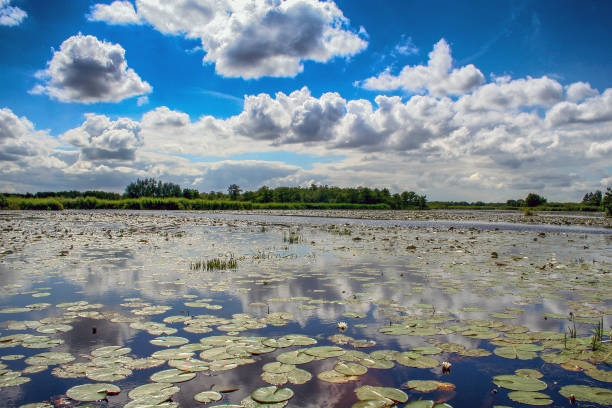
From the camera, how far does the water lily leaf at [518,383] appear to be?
3289 mm

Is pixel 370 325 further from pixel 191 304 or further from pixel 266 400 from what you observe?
pixel 191 304

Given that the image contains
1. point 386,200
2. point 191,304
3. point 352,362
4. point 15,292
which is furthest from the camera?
point 386,200

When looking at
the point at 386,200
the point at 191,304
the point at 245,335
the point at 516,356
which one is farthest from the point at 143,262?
the point at 386,200

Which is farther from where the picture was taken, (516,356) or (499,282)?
(499,282)

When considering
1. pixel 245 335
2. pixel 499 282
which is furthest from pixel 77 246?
pixel 499 282

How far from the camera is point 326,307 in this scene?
584 centimetres

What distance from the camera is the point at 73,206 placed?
7394 cm

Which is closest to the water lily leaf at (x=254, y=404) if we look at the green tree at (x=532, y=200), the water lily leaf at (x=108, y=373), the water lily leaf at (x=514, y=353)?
the water lily leaf at (x=108, y=373)

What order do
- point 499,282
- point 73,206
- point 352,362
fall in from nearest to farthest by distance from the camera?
point 352,362, point 499,282, point 73,206

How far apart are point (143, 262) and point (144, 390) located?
7.38 m

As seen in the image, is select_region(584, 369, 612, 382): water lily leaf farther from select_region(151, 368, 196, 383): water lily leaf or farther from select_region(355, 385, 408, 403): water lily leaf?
select_region(151, 368, 196, 383): water lily leaf

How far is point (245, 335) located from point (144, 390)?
1.57 metres

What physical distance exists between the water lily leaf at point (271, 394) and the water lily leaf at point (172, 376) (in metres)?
0.72

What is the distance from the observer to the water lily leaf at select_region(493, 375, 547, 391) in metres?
3.29
